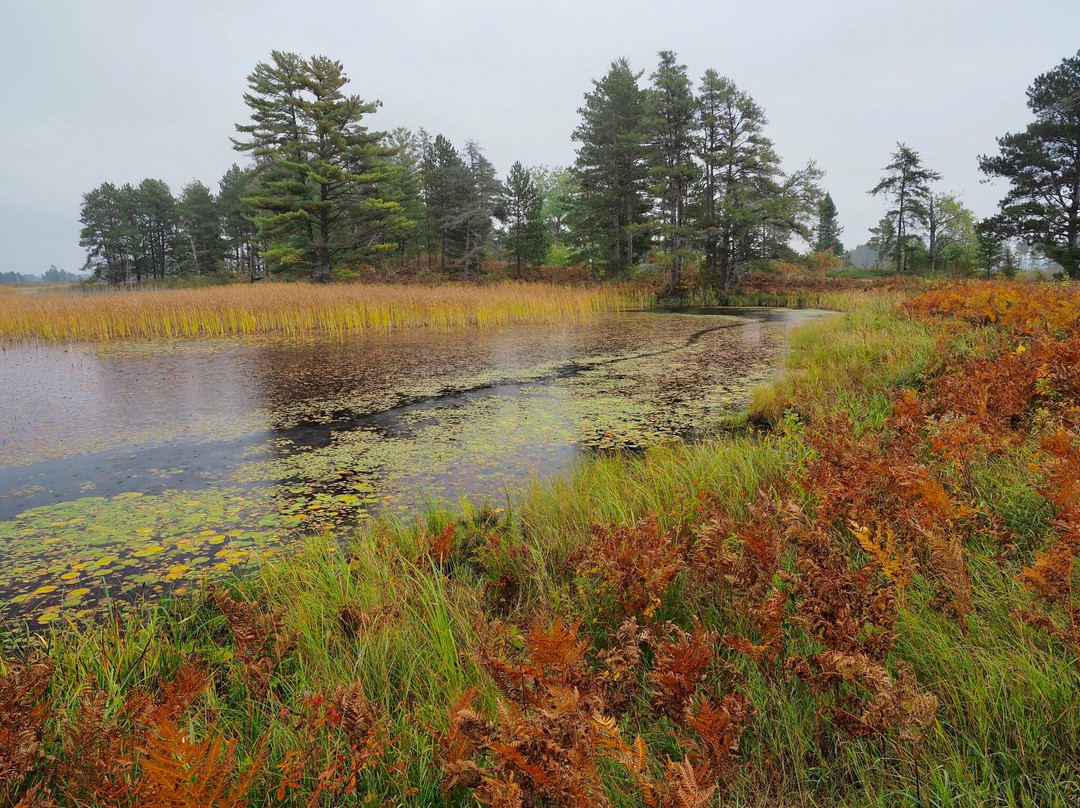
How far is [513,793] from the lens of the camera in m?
0.95

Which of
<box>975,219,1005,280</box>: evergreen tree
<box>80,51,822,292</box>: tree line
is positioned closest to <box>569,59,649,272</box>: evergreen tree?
<box>80,51,822,292</box>: tree line

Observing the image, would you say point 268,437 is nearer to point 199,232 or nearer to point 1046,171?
point 1046,171

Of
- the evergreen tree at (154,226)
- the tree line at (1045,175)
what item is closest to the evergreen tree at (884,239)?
the tree line at (1045,175)

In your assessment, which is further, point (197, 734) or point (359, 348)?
point (359, 348)

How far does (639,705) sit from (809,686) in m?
0.43

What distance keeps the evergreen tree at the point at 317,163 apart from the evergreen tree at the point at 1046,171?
26009 millimetres

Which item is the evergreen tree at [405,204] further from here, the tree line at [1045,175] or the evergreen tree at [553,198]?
the tree line at [1045,175]

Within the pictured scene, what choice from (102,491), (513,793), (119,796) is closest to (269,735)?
(119,796)

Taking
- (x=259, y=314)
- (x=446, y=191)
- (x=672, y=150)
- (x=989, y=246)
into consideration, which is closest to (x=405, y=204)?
(x=446, y=191)

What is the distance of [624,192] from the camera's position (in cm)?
2502

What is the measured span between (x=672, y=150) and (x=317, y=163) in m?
15.2

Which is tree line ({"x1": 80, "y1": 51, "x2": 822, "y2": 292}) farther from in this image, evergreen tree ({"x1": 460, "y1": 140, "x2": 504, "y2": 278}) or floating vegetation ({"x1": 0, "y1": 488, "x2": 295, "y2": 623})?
floating vegetation ({"x1": 0, "y1": 488, "x2": 295, "y2": 623})

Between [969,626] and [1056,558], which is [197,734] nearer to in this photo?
[969,626]

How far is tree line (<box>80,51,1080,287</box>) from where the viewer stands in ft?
70.7
